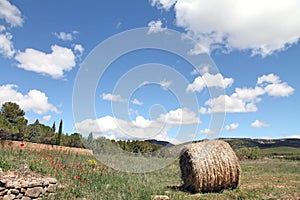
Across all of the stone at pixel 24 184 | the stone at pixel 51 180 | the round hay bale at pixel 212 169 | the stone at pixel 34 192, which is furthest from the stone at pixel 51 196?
the round hay bale at pixel 212 169

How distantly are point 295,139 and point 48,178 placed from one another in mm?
117835

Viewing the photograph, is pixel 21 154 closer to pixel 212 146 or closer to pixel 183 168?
pixel 183 168

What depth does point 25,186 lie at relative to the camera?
8.16 meters

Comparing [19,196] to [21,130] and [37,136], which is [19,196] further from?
[37,136]

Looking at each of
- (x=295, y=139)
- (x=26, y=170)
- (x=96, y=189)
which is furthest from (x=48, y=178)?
(x=295, y=139)

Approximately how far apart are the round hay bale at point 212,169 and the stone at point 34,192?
17.2ft

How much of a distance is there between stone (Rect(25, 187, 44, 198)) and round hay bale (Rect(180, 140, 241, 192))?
5.23 metres

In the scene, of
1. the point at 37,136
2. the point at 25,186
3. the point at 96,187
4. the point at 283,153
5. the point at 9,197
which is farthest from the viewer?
the point at 283,153

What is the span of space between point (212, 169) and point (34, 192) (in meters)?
5.97

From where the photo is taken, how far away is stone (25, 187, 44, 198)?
320 inches

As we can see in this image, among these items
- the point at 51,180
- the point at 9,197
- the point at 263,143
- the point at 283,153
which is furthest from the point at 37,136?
the point at 263,143

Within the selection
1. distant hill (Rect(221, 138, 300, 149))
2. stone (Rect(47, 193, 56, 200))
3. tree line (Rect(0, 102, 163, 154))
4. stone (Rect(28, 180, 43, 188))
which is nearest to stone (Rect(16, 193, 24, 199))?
stone (Rect(28, 180, 43, 188))

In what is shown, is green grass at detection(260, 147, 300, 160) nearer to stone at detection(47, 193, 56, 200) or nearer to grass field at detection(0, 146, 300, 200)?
grass field at detection(0, 146, 300, 200)

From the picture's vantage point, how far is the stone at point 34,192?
26.7 feet
